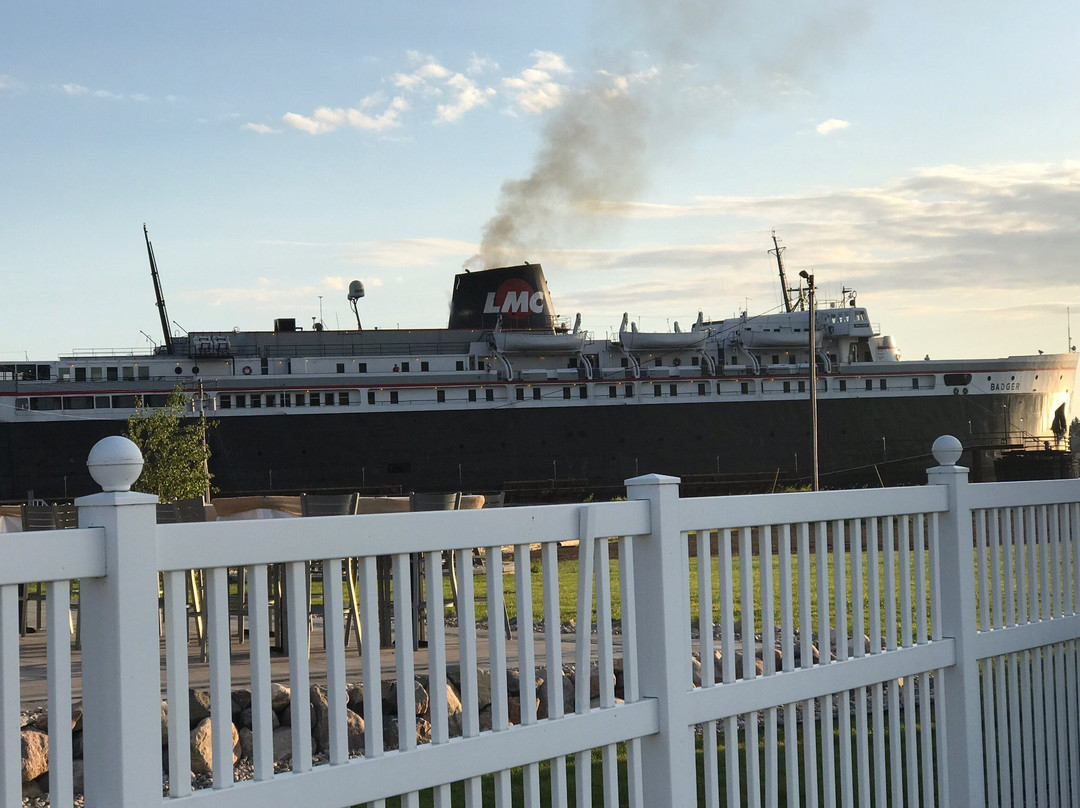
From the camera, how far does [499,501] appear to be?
838 cm

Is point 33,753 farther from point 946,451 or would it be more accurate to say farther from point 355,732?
point 946,451

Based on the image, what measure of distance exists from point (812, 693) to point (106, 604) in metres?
1.94

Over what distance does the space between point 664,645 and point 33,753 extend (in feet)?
9.18

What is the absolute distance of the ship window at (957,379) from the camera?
42.3 meters

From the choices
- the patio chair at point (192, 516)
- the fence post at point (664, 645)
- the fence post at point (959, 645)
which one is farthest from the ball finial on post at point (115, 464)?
the patio chair at point (192, 516)

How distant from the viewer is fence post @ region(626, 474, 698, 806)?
9.01ft

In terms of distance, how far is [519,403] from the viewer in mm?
37781

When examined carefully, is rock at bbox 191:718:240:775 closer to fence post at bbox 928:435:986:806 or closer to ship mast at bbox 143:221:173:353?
fence post at bbox 928:435:986:806

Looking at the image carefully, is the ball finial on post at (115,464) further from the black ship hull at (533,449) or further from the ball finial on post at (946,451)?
the black ship hull at (533,449)

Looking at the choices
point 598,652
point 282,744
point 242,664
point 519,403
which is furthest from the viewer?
point 519,403

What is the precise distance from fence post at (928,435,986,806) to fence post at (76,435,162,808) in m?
2.51

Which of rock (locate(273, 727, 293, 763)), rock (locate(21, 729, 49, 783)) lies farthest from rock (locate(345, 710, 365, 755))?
rock (locate(21, 729, 49, 783))

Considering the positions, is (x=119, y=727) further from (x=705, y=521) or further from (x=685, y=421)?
(x=685, y=421)

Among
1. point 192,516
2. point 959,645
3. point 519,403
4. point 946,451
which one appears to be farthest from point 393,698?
point 519,403
